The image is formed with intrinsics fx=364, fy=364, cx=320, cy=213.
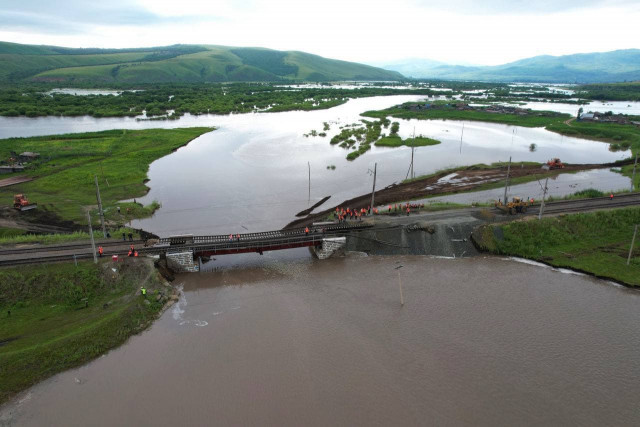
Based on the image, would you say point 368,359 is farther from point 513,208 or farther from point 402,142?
point 402,142

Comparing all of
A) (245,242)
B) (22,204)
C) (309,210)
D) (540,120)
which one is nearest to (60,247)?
(245,242)

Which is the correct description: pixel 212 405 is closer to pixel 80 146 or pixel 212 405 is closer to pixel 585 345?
pixel 585 345

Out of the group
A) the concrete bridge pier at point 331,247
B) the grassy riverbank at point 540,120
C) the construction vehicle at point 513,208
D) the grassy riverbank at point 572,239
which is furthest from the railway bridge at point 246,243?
the grassy riverbank at point 540,120

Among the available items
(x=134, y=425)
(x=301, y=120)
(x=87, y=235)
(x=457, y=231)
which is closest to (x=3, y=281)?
(x=87, y=235)

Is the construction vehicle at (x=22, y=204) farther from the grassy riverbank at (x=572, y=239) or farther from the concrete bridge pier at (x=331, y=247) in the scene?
the grassy riverbank at (x=572, y=239)

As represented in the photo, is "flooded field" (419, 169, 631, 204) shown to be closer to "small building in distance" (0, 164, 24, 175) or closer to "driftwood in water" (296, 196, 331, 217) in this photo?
"driftwood in water" (296, 196, 331, 217)

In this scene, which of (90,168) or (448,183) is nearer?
(448,183)
